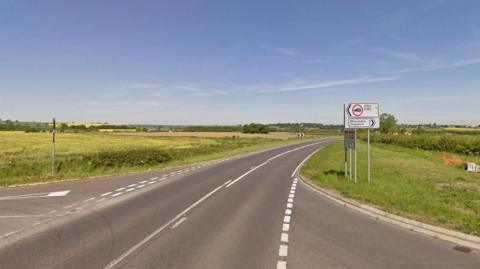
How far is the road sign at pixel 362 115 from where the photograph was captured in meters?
13.8

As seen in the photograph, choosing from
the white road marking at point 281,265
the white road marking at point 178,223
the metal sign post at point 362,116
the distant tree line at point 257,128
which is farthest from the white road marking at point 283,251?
the distant tree line at point 257,128

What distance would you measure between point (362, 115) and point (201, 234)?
1008 cm

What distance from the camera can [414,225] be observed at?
25.9 ft

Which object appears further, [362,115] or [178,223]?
[362,115]

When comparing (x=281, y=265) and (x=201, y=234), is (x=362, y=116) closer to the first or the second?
(x=201, y=234)

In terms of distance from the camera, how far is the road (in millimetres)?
5727

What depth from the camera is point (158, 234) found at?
23.9ft

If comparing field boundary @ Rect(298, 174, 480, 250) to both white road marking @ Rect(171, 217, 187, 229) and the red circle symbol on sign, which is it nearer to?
the red circle symbol on sign

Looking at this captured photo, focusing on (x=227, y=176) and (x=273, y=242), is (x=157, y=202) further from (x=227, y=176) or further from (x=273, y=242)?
(x=227, y=176)

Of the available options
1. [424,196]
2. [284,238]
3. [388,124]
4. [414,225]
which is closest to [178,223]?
[284,238]

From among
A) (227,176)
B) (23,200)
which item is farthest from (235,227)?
(227,176)

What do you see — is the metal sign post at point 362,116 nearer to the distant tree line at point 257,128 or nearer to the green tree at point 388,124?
the green tree at point 388,124

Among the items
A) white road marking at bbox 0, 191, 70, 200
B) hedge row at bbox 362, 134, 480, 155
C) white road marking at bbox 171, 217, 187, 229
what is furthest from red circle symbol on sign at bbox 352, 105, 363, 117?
hedge row at bbox 362, 134, 480, 155

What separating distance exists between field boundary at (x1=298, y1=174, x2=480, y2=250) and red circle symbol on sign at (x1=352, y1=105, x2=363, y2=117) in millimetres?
4535
